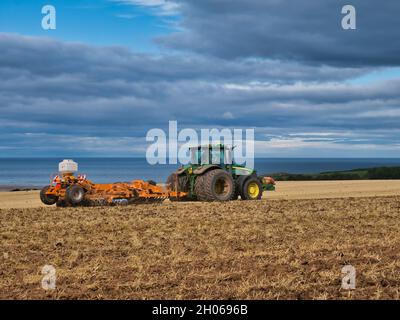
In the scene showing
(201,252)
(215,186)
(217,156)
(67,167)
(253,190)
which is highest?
(217,156)

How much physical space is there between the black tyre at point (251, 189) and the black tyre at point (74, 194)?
236 inches

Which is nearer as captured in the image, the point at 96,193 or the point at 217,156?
the point at 96,193

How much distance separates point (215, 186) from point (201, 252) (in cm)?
1027

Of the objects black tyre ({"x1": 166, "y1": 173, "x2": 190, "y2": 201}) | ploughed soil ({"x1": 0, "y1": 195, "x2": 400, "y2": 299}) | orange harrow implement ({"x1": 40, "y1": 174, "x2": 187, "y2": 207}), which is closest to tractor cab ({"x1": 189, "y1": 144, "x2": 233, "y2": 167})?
black tyre ({"x1": 166, "y1": 173, "x2": 190, "y2": 201})

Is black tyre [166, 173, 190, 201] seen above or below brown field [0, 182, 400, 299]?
above

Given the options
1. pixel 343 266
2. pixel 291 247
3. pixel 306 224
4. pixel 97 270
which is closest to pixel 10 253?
pixel 97 270

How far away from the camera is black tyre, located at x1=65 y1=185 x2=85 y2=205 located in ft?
61.7

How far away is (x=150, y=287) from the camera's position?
7.86m

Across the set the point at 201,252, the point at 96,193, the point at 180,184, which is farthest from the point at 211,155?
the point at 201,252

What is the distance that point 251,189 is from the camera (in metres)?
22.3

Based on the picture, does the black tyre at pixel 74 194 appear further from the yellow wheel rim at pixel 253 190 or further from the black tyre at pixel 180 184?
the yellow wheel rim at pixel 253 190

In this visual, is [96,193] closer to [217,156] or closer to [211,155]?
[211,155]

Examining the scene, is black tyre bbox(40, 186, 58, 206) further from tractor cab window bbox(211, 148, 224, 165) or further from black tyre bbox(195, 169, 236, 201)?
tractor cab window bbox(211, 148, 224, 165)
